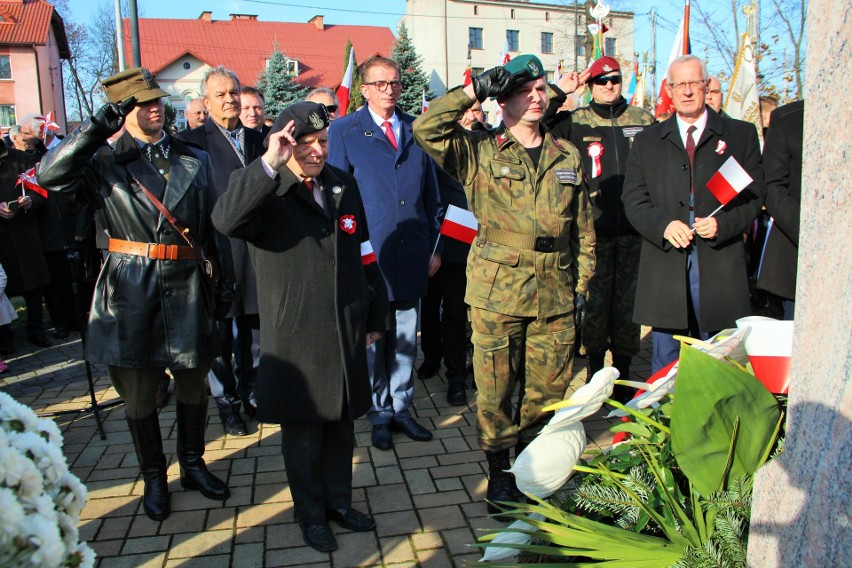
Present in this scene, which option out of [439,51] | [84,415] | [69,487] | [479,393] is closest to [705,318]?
[479,393]

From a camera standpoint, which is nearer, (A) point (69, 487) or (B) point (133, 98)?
(A) point (69, 487)

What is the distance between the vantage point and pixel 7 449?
3.55 ft

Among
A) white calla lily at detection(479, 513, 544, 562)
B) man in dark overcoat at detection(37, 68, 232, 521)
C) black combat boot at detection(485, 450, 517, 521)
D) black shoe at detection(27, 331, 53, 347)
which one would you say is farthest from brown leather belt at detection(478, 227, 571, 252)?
black shoe at detection(27, 331, 53, 347)

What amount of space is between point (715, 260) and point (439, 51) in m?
50.5

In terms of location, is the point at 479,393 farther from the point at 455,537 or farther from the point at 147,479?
the point at 147,479

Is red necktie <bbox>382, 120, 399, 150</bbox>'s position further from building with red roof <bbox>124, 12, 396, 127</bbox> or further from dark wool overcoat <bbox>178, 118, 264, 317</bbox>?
building with red roof <bbox>124, 12, 396, 127</bbox>

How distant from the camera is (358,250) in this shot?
326 centimetres

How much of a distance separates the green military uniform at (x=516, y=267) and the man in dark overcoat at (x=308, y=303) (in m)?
0.60

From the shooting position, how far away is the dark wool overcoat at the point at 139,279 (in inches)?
132

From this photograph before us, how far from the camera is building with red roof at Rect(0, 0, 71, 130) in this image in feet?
129

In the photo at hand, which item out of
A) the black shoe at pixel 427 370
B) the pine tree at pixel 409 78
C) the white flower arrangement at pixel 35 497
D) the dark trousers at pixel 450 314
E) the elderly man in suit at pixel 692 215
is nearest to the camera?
the white flower arrangement at pixel 35 497

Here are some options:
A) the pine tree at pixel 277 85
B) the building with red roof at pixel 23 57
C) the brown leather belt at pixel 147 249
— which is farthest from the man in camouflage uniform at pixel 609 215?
the building with red roof at pixel 23 57

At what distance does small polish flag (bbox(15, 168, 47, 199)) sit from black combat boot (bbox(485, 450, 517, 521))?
16.6 ft

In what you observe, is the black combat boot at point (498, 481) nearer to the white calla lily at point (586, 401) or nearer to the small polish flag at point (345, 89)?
the white calla lily at point (586, 401)
